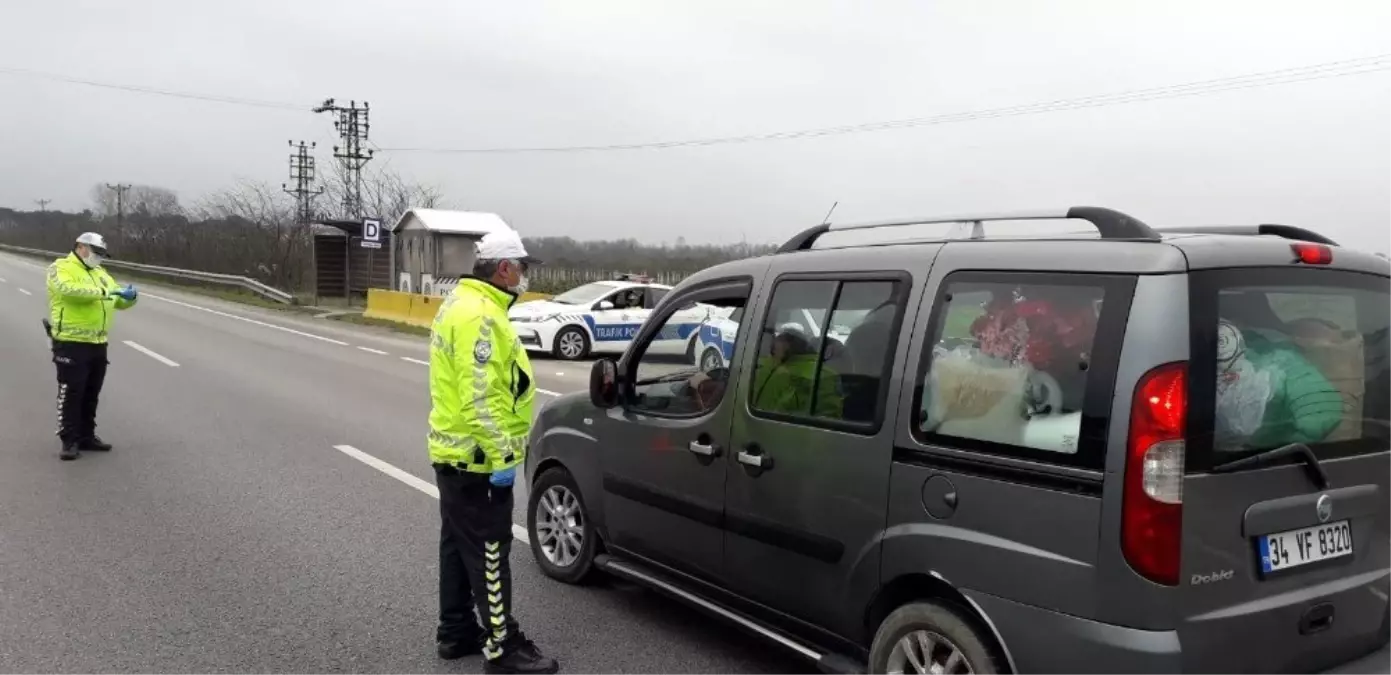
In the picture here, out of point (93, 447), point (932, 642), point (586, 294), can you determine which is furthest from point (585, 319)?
point (932, 642)

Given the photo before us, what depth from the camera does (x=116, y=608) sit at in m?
4.62

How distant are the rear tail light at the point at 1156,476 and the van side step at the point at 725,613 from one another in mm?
1109

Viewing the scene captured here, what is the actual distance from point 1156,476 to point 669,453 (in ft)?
6.83

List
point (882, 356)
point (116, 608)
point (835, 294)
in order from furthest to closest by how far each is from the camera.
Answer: point (116, 608), point (835, 294), point (882, 356)

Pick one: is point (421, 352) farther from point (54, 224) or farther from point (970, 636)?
point (54, 224)

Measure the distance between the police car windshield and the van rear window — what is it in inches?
606

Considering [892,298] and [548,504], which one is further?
[548,504]

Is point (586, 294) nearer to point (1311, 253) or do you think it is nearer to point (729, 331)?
point (729, 331)

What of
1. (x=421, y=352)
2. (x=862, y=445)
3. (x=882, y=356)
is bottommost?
(x=421, y=352)

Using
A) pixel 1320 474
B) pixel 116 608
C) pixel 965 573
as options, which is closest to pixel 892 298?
pixel 965 573

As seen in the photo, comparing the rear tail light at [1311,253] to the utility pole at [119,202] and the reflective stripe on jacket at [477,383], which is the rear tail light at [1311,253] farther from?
the utility pole at [119,202]

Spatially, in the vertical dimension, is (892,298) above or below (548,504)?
above

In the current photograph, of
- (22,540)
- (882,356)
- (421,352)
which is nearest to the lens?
(882,356)

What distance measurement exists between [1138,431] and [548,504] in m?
3.28
